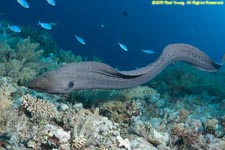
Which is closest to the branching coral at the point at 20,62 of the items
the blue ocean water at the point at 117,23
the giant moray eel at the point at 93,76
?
the giant moray eel at the point at 93,76

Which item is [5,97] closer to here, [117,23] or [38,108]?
[38,108]

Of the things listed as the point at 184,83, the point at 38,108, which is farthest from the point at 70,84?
the point at 184,83

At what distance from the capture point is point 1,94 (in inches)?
207

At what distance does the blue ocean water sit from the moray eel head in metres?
51.8

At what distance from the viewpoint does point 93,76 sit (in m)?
5.76

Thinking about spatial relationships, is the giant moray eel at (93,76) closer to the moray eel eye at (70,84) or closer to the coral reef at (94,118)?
the moray eel eye at (70,84)

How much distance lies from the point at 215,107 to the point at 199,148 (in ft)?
9.73

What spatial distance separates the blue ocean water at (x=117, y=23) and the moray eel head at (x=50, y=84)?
2038 inches

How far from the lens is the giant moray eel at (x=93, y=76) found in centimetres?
512

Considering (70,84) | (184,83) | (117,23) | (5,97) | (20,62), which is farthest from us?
(117,23)

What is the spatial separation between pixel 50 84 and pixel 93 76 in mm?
956

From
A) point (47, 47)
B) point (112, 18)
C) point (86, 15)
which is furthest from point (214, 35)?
point (47, 47)

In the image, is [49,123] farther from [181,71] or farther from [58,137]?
[181,71]

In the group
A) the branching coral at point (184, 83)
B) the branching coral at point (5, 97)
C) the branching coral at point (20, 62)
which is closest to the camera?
the branching coral at point (5, 97)
